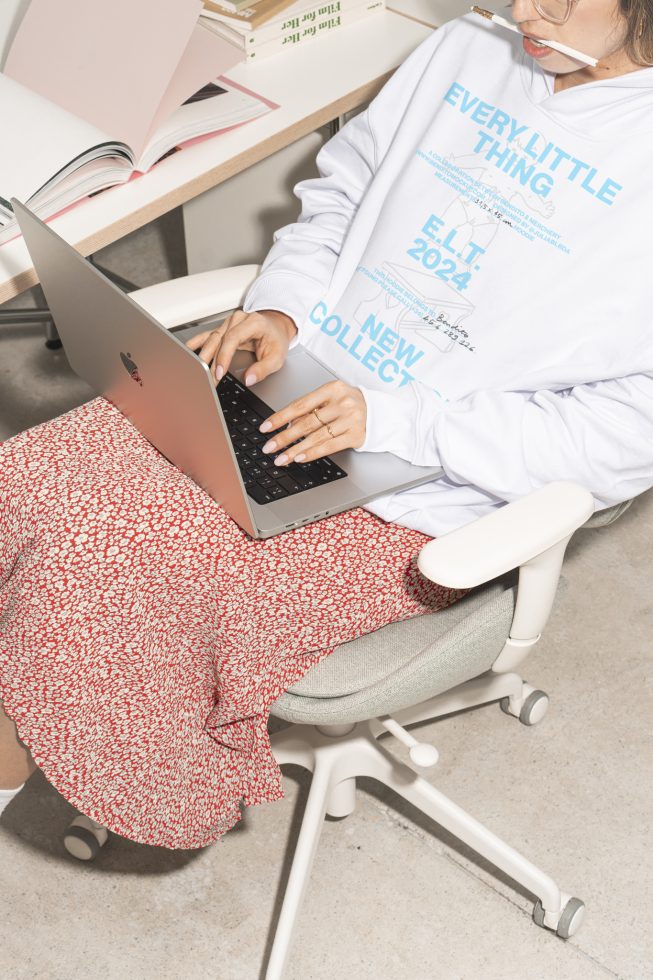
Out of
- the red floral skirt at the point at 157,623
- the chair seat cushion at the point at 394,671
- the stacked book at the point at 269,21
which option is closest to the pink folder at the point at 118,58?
the stacked book at the point at 269,21

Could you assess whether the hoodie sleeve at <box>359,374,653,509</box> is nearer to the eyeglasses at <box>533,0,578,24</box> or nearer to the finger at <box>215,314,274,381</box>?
the finger at <box>215,314,274,381</box>

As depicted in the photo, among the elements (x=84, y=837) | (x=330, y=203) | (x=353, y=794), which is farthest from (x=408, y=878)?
(x=330, y=203)

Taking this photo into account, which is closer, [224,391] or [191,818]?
[191,818]

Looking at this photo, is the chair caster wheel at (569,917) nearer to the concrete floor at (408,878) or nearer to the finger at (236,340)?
the concrete floor at (408,878)

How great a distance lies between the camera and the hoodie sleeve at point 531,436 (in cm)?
119

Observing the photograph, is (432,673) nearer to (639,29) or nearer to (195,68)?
(639,29)

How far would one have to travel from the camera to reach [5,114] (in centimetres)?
147

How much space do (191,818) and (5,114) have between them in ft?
3.10

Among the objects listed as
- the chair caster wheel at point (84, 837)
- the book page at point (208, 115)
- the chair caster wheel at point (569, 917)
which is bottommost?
the chair caster wheel at point (84, 837)

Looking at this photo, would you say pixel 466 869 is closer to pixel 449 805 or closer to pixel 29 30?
pixel 449 805

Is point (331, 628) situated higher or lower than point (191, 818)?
higher

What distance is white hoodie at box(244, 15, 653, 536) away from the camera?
1.21 meters

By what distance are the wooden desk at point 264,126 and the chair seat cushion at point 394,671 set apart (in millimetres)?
572

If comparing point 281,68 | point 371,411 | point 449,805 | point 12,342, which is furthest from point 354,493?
point 12,342
